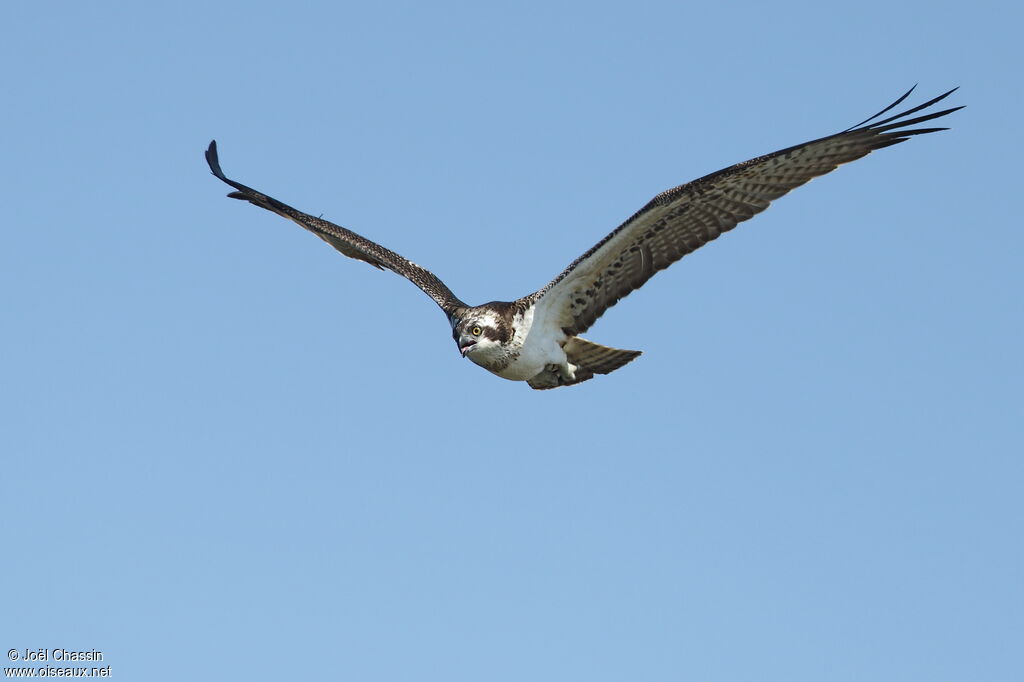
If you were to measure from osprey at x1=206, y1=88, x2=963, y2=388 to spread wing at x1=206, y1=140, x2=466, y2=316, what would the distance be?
0.32 feet

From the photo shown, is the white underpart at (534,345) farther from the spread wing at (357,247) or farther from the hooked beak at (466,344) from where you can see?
the spread wing at (357,247)

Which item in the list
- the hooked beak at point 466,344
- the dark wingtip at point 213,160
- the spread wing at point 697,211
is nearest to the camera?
the spread wing at point 697,211

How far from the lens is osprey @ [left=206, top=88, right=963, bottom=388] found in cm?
1224

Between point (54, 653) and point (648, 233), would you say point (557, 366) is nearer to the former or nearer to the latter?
point (648, 233)

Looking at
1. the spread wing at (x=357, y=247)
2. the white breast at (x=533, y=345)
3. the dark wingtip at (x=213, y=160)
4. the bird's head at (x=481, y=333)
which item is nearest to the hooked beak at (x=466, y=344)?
the bird's head at (x=481, y=333)

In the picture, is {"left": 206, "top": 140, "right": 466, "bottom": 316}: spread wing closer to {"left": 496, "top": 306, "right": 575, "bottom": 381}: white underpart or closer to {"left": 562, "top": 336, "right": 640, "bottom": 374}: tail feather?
{"left": 496, "top": 306, "right": 575, "bottom": 381}: white underpart

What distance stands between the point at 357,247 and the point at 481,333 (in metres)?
3.23

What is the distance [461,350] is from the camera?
42.9ft

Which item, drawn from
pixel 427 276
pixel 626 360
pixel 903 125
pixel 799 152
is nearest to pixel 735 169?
pixel 799 152

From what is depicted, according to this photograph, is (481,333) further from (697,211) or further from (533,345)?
(697,211)

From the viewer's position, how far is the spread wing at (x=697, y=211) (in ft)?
39.8

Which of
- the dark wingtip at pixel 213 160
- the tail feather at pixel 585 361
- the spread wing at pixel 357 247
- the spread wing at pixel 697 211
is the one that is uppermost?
the dark wingtip at pixel 213 160

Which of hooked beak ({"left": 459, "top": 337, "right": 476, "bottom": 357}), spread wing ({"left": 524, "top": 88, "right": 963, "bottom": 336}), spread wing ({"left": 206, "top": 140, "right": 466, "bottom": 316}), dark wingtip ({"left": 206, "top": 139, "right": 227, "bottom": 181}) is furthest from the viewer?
dark wingtip ({"left": 206, "top": 139, "right": 227, "bottom": 181})

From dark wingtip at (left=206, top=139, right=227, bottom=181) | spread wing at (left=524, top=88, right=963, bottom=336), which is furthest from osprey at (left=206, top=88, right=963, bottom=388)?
dark wingtip at (left=206, top=139, right=227, bottom=181)
